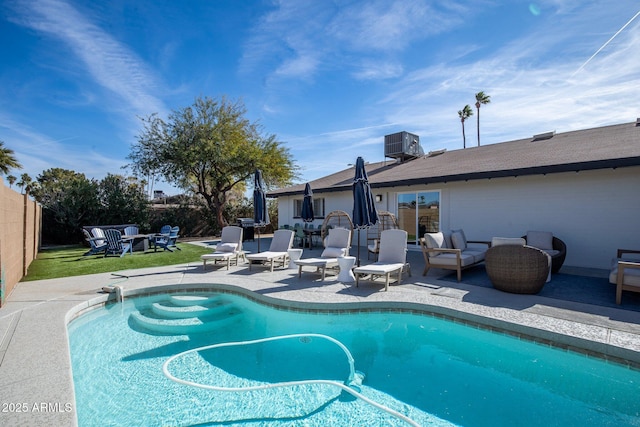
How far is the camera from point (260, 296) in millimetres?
5988

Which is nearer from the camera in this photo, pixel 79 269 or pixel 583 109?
pixel 79 269

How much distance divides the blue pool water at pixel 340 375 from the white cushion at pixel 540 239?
4.79 m

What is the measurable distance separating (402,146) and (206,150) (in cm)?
1102

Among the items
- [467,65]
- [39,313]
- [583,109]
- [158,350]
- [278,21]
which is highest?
[278,21]

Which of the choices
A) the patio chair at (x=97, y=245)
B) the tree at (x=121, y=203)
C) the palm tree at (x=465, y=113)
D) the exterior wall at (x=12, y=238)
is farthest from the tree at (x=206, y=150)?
the palm tree at (x=465, y=113)

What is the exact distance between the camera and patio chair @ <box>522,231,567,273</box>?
24.3ft

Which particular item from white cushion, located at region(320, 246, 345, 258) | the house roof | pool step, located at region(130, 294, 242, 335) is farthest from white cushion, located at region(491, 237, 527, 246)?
pool step, located at region(130, 294, 242, 335)

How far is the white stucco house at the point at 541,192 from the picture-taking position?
295 inches

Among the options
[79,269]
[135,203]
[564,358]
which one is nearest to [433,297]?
[564,358]

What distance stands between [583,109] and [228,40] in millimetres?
12682

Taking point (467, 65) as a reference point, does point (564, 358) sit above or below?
below

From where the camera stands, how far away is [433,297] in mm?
5512

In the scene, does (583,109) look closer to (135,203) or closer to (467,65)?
(467,65)

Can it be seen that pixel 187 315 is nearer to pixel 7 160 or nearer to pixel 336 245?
pixel 336 245
